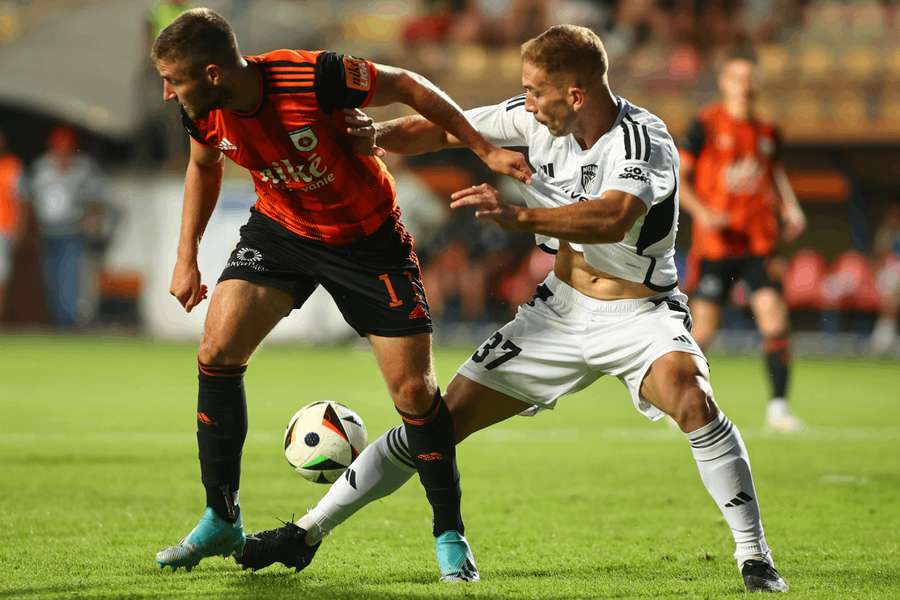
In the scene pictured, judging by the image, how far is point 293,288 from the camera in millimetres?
5090

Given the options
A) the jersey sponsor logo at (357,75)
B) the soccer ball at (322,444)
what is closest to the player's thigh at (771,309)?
the soccer ball at (322,444)

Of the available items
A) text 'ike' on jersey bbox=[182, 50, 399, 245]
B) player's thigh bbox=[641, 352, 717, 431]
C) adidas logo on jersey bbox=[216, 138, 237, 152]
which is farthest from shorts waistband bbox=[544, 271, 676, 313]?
adidas logo on jersey bbox=[216, 138, 237, 152]

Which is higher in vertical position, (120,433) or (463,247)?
(120,433)

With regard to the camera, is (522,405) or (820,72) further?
(820,72)

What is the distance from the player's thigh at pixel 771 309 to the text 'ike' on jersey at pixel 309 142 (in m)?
5.49

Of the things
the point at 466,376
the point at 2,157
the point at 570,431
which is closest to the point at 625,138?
the point at 466,376

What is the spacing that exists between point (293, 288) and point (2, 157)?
53.6ft

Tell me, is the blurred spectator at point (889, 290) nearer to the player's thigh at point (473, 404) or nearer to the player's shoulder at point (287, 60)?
the player's thigh at point (473, 404)

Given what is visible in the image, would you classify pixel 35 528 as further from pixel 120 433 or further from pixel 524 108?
pixel 120 433

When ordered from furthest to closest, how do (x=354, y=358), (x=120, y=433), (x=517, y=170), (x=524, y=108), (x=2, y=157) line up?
(x=2, y=157), (x=354, y=358), (x=120, y=433), (x=524, y=108), (x=517, y=170)

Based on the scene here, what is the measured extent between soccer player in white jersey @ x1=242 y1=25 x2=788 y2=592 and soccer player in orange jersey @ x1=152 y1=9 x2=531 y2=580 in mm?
139

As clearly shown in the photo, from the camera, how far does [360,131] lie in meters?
4.85

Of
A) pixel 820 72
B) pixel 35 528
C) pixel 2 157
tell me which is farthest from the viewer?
pixel 820 72

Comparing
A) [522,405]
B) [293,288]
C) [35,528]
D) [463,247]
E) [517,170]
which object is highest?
[517,170]
